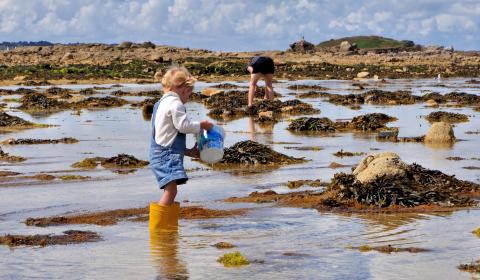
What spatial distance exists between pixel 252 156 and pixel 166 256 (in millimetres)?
6654

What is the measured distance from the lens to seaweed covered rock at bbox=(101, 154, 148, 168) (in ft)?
44.5

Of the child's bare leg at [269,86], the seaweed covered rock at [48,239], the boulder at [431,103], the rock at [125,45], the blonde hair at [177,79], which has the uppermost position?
the rock at [125,45]

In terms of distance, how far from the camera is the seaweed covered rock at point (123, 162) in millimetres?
13578

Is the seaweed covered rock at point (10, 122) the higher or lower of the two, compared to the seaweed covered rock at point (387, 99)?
lower

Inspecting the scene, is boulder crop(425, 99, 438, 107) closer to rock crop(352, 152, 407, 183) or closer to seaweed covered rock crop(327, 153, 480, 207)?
seaweed covered rock crop(327, 153, 480, 207)

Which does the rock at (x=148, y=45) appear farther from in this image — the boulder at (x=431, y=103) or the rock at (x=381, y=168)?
the rock at (x=381, y=168)

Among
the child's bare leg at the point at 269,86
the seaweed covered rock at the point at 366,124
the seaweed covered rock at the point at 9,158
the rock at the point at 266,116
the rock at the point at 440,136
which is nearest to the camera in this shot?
the seaweed covered rock at the point at 9,158

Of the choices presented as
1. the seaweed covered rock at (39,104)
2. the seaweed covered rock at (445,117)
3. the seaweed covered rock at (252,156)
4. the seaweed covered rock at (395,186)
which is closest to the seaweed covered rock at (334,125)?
the seaweed covered rock at (445,117)

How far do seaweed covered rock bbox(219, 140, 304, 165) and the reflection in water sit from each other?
553 centimetres

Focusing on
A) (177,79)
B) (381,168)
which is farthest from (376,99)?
(177,79)

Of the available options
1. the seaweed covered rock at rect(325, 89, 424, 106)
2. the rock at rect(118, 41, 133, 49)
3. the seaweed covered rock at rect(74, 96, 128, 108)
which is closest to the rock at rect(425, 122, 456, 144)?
the seaweed covered rock at rect(325, 89, 424, 106)

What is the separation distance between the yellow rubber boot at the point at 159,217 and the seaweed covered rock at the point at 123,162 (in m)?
5.34

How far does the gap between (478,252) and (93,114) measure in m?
19.7

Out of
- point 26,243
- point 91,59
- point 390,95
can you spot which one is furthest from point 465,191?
point 91,59
